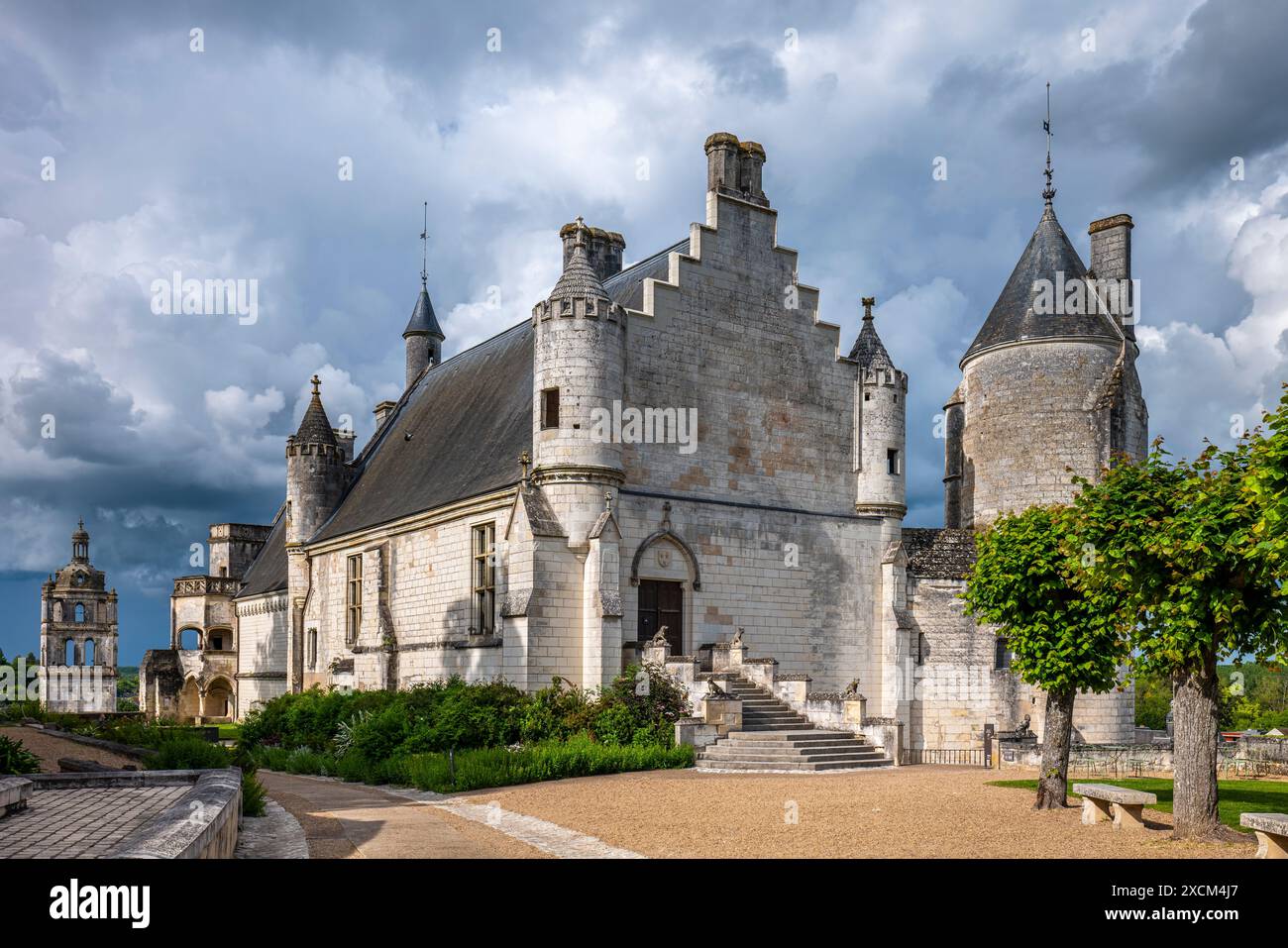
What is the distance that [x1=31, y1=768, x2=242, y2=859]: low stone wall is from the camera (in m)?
7.40

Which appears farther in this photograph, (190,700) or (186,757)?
(190,700)

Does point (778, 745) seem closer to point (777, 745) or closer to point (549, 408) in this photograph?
point (777, 745)

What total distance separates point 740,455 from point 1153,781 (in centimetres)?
1157

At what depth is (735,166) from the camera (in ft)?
91.5

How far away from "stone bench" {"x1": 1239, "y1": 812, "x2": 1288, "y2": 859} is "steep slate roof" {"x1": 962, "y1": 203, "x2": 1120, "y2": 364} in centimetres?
2146

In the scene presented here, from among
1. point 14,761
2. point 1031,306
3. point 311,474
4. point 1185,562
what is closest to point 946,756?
point 1031,306

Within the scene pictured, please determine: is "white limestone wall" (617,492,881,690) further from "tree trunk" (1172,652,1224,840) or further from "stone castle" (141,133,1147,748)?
"tree trunk" (1172,652,1224,840)

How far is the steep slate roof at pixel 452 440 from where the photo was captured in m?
27.8

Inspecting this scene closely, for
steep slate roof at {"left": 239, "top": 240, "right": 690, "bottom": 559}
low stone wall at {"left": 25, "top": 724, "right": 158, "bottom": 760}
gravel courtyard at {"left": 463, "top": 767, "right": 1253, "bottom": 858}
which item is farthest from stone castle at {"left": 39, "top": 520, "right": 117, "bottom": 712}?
gravel courtyard at {"left": 463, "top": 767, "right": 1253, "bottom": 858}

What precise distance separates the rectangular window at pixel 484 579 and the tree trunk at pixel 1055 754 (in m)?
14.2

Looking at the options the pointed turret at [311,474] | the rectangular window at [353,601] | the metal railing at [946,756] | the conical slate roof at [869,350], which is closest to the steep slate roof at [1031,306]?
the conical slate roof at [869,350]

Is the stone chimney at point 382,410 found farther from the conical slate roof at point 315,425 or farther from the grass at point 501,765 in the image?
the grass at point 501,765

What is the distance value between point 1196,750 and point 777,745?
10.1 meters

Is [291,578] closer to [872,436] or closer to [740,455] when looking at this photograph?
[740,455]
